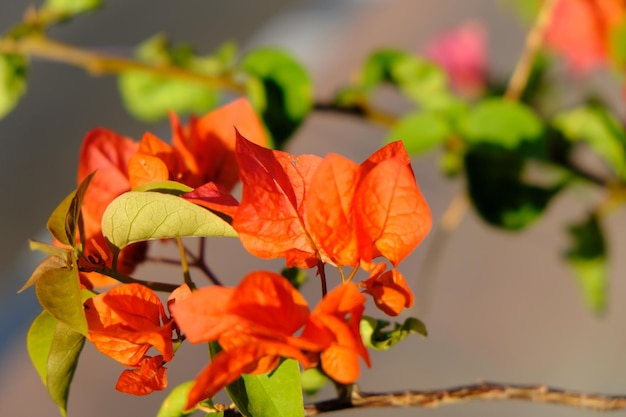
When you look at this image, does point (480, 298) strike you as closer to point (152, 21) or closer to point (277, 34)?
point (277, 34)

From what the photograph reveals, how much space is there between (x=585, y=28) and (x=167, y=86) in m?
0.35

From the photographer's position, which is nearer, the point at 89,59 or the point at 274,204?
the point at 274,204

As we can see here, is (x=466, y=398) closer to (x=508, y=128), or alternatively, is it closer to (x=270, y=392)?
(x=270, y=392)

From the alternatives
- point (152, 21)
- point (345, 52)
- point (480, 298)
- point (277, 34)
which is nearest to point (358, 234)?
point (480, 298)

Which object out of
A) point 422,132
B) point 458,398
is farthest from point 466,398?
point 422,132

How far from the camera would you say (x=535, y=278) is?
0.93m

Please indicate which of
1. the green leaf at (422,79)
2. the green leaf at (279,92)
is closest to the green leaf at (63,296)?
the green leaf at (279,92)

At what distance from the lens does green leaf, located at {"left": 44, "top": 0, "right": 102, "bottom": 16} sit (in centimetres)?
45

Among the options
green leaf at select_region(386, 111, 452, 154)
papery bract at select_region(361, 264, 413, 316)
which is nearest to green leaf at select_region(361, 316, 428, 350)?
papery bract at select_region(361, 264, 413, 316)

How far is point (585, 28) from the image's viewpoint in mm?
586

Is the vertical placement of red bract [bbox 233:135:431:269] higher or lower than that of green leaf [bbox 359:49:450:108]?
lower

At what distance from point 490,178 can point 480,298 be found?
0.47 meters

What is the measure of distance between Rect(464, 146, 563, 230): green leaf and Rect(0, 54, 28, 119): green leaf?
0.96 ft

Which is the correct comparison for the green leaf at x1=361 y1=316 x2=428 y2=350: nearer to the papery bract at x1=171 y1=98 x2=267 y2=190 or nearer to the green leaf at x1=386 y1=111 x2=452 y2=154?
the papery bract at x1=171 y1=98 x2=267 y2=190
